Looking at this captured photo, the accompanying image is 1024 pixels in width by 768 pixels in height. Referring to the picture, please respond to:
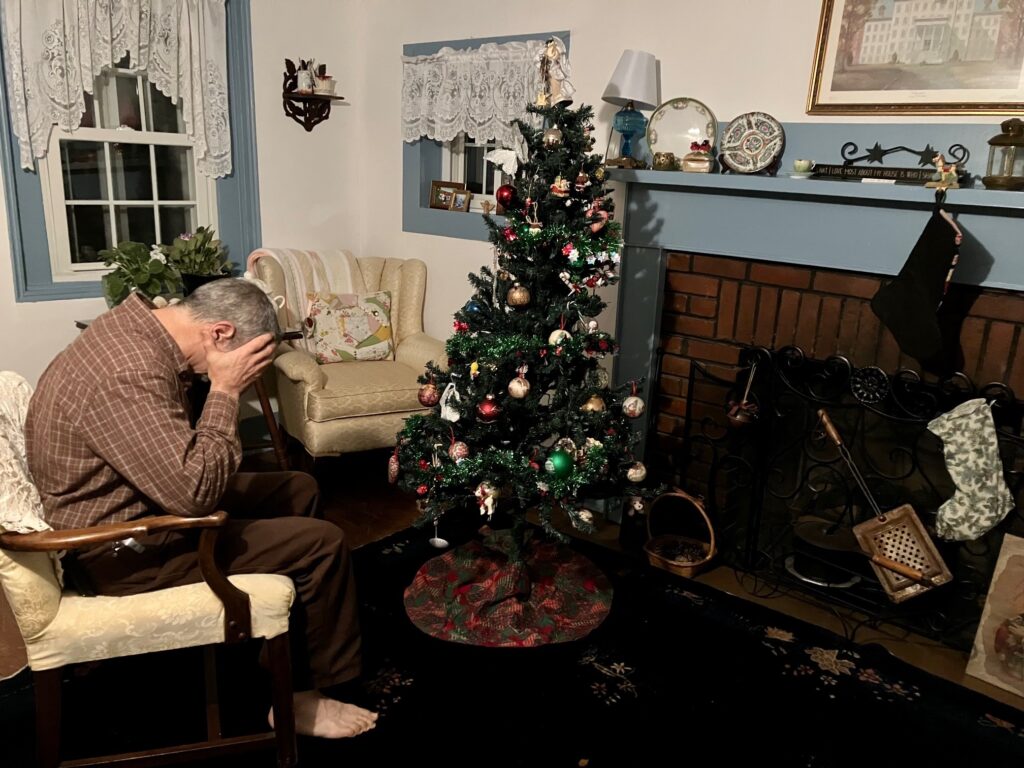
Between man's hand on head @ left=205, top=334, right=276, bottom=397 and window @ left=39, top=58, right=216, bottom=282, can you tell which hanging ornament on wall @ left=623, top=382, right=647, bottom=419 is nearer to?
man's hand on head @ left=205, top=334, right=276, bottom=397

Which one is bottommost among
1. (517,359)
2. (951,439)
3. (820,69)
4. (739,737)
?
(739,737)

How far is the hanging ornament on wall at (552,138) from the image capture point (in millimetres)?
2180

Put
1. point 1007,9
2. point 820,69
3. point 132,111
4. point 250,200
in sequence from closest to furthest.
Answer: point 1007,9, point 820,69, point 132,111, point 250,200

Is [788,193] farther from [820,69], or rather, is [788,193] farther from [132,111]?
[132,111]

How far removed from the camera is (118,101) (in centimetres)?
327

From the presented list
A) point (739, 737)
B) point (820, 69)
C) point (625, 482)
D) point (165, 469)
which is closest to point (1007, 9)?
point (820, 69)

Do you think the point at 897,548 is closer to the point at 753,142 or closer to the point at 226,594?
the point at 753,142

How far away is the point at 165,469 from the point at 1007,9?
2.42 m

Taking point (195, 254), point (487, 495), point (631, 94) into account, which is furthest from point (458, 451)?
point (195, 254)

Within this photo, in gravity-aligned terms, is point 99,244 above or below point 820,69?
below

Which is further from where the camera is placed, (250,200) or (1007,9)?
(250,200)

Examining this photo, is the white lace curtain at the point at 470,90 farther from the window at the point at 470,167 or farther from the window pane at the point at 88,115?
the window pane at the point at 88,115

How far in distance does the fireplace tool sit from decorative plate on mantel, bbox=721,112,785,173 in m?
0.83

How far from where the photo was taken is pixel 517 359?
2229 millimetres
